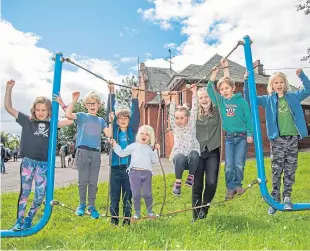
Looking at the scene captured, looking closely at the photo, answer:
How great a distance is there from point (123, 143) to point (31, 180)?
4.33ft

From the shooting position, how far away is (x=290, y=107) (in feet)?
17.0

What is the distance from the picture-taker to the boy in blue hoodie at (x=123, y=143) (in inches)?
205

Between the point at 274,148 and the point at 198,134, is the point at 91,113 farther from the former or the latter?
the point at 274,148

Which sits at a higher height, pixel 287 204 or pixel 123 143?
pixel 123 143

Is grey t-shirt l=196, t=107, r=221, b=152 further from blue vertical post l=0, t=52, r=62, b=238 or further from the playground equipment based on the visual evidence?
blue vertical post l=0, t=52, r=62, b=238

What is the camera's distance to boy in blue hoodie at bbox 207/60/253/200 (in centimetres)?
495

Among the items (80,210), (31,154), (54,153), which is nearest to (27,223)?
(80,210)

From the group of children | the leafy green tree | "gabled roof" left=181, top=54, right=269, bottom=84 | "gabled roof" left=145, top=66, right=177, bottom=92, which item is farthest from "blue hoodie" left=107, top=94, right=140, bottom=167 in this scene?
the leafy green tree

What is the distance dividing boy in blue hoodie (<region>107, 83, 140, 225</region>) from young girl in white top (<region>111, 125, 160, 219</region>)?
21 cm

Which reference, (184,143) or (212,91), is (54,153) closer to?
(184,143)

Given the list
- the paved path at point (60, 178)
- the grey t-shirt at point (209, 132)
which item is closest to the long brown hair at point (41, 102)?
the grey t-shirt at point (209, 132)

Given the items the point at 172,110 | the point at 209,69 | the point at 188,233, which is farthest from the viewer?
the point at 209,69

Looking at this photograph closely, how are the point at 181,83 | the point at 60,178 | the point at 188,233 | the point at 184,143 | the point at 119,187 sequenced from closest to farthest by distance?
the point at 188,233
the point at 184,143
the point at 119,187
the point at 60,178
the point at 181,83

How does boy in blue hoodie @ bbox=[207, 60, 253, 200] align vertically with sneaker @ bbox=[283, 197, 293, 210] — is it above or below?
above
